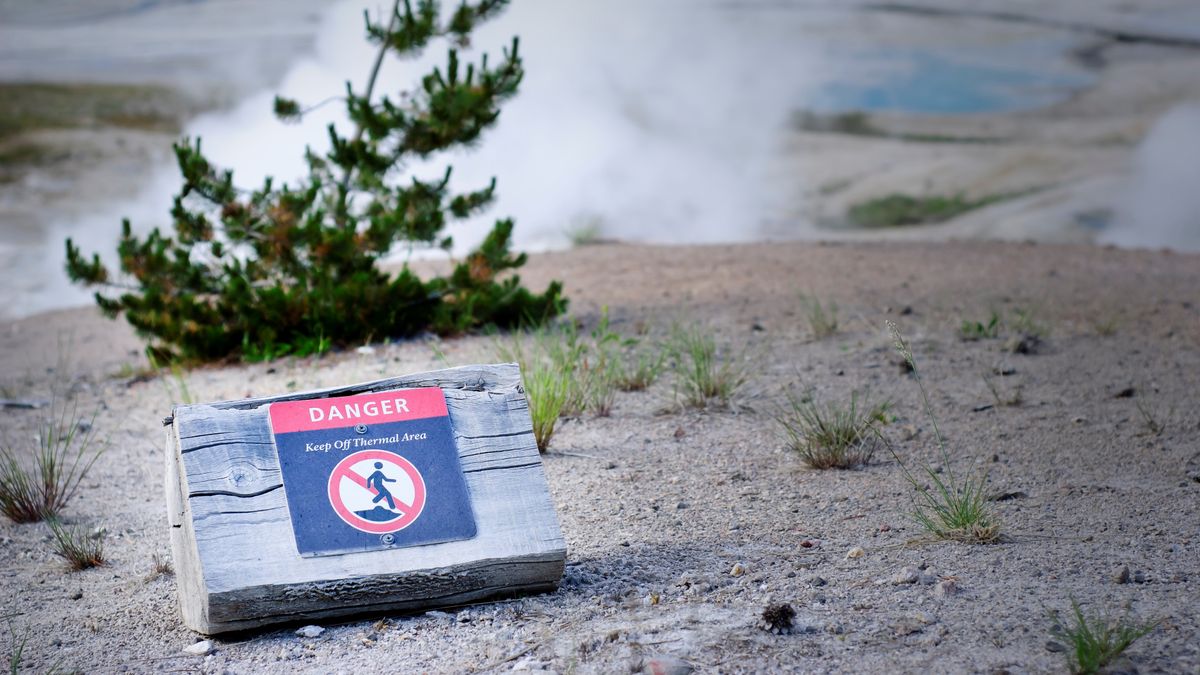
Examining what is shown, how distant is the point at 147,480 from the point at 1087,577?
3.44m

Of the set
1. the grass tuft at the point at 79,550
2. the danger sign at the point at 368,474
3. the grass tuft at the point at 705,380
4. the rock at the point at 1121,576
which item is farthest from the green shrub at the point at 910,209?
the danger sign at the point at 368,474

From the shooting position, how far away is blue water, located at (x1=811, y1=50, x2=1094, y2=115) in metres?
15.2

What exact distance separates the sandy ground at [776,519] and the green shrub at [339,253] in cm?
23

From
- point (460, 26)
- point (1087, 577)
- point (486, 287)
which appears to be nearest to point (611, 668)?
point (1087, 577)

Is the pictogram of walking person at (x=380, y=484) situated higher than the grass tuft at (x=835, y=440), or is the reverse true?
the pictogram of walking person at (x=380, y=484)

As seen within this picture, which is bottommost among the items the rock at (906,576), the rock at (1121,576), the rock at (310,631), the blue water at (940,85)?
the rock at (1121,576)

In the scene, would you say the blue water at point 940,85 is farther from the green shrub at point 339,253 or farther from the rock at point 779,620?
the rock at point 779,620

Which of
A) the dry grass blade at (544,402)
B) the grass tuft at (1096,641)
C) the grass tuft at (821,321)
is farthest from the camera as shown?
the grass tuft at (821,321)

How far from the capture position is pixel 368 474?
3148 mm

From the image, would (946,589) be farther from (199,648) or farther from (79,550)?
(79,550)

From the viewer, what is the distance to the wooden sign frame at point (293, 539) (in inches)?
117

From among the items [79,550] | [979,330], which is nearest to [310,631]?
[79,550]

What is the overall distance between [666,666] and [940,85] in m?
13.9

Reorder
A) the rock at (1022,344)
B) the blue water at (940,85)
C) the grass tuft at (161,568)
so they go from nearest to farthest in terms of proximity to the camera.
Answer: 1. the grass tuft at (161,568)
2. the rock at (1022,344)
3. the blue water at (940,85)
